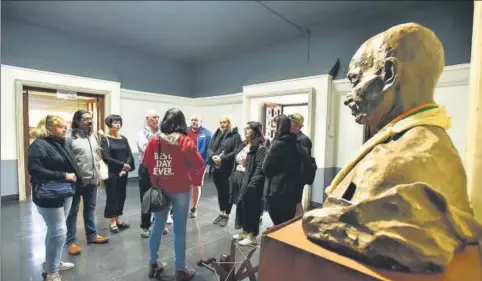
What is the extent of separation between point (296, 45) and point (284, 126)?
2.81 m

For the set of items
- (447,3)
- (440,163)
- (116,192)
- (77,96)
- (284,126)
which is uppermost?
(447,3)

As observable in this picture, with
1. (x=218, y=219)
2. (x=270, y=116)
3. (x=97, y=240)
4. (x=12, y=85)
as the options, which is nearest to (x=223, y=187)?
(x=218, y=219)

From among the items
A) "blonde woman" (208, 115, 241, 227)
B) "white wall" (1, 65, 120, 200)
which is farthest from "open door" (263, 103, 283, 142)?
"white wall" (1, 65, 120, 200)

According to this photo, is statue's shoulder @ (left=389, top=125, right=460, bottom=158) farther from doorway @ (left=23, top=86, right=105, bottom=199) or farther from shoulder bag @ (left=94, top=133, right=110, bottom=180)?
doorway @ (left=23, top=86, right=105, bottom=199)

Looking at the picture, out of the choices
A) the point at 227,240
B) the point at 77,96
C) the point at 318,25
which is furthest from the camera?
the point at 77,96

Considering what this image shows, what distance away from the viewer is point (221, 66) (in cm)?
581

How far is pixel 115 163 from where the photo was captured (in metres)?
2.53

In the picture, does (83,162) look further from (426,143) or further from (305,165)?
(426,143)

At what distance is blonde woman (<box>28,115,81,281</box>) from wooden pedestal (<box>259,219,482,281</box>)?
5.35 ft

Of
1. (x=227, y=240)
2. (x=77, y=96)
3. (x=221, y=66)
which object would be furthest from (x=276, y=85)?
(x=77, y=96)

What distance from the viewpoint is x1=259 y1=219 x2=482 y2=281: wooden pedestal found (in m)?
0.65

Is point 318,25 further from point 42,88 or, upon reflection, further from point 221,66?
point 42,88

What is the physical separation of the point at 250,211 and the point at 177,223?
0.91m

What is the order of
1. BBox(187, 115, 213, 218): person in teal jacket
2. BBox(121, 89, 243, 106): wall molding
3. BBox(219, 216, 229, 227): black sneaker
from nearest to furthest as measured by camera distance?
BBox(219, 216, 229, 227): black sneaker
BBox(187, 115, 213, 218): person in teal jacket
BBox(121, 89, 243, 106): wall molding
